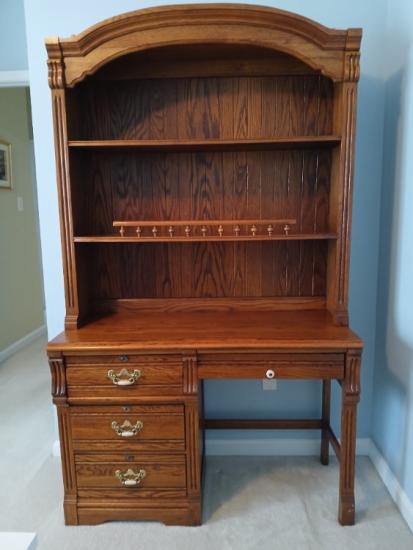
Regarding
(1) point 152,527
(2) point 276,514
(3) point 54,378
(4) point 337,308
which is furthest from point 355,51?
(1) point 152,527

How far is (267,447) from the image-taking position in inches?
86.4

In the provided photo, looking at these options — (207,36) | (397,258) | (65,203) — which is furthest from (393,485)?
(207,36)

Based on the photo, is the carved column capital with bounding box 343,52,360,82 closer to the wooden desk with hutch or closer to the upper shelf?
the wooden desk with hutch

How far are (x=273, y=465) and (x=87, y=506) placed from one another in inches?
38.0

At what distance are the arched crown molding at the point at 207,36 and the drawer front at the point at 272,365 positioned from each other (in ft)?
3.76

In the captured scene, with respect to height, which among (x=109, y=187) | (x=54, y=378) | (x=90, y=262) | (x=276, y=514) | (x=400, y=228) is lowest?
(x=276, y=514)

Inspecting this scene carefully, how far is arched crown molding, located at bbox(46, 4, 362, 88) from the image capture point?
1.54 m

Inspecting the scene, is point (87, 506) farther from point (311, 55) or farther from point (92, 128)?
point (311, 55)

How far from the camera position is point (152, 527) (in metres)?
1.69

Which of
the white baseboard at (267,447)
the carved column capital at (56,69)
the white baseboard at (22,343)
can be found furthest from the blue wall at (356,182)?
the white baseboard at (22,343)

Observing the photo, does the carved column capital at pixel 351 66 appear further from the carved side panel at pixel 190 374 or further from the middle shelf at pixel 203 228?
the carved side panel at pixel 190 374

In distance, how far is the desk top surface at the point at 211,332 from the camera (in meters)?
1.55

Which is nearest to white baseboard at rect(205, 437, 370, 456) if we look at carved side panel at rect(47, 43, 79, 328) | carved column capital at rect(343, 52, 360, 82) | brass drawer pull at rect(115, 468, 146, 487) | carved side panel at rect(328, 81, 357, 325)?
brass drawer pull at rect(115, 468, 146, 487)

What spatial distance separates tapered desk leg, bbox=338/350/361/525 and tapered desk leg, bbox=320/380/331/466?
0.39 m
